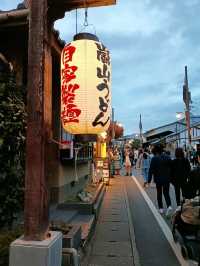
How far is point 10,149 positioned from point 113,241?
3937 mm

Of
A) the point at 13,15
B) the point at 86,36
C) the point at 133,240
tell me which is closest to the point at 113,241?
the point at 133,240

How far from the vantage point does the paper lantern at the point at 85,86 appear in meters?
6.49

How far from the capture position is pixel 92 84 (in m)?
6.52

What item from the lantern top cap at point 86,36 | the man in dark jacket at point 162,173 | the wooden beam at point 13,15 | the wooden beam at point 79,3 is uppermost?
the wooden beam at point 13,15

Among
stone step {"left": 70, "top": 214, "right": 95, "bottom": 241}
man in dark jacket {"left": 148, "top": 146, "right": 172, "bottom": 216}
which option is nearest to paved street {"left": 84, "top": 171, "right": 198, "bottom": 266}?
stone step {"left": 70, "top": 214, "right": 95, "bottom": 241}

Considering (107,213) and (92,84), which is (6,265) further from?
(107,213)

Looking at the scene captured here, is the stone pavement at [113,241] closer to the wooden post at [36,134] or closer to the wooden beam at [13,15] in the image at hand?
the wooden post at [36,134]

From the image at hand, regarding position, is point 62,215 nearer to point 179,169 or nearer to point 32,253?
point 179,169

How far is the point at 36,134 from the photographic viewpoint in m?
4.54

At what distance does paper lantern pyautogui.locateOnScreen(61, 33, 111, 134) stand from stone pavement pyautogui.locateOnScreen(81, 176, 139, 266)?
7.62 ft

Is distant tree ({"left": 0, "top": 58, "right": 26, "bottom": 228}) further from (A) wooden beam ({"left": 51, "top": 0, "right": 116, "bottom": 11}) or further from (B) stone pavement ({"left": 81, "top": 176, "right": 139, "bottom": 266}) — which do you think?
(B) stone pavement ({"left": 81, "top": 176, "right": 139, "bottom": 266})

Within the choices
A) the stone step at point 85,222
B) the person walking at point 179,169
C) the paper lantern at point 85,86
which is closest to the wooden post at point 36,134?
the paper lantern at point 85,86

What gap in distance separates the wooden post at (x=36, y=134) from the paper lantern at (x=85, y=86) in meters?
1.82

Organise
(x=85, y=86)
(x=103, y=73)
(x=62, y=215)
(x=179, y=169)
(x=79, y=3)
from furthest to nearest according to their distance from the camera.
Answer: (x=179, y=169) < (x=62, y=215) < (x=103, y=73) < (x=85, y=86) < (x=79, y=3)
